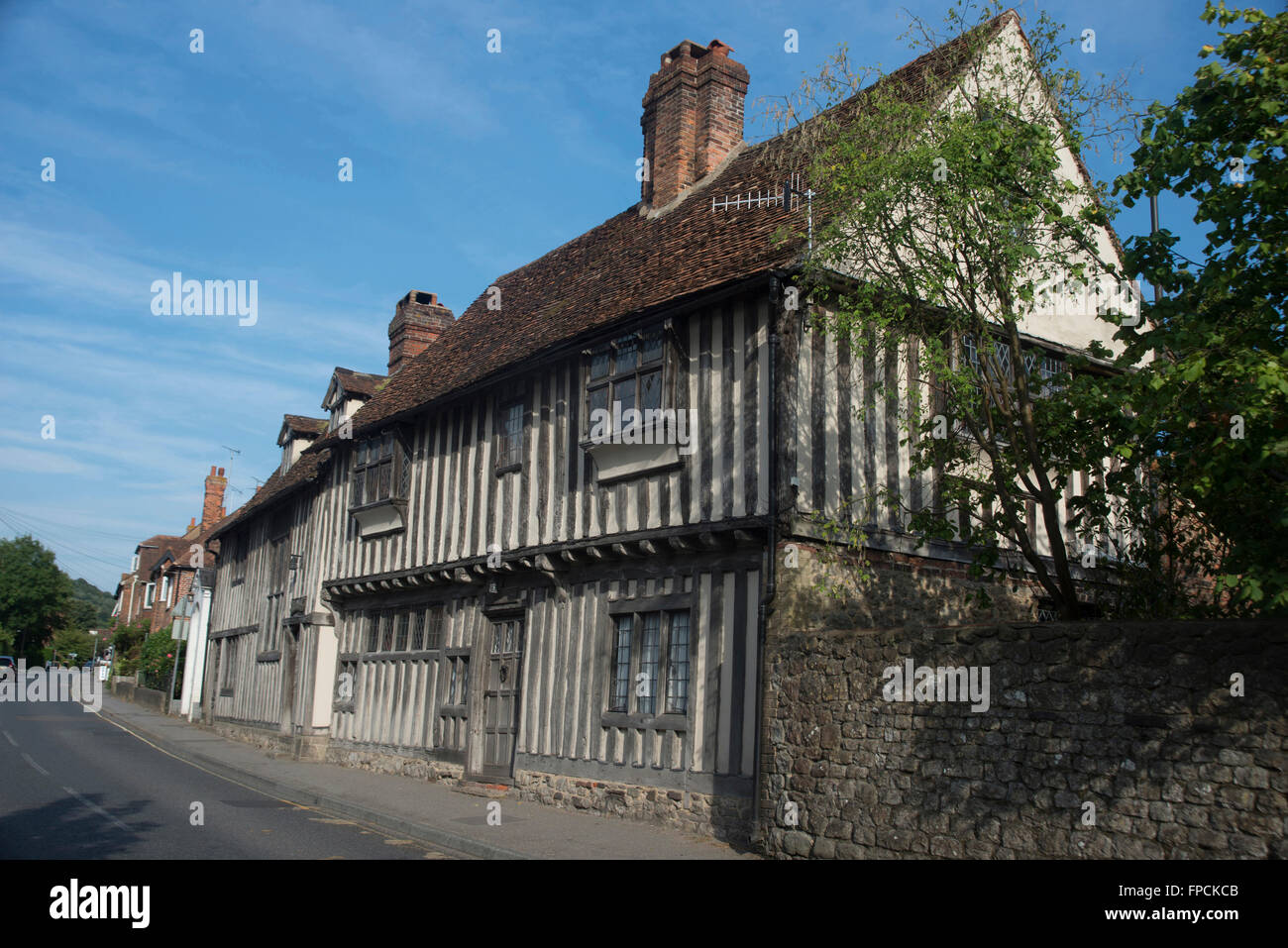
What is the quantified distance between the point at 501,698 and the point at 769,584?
5830mm

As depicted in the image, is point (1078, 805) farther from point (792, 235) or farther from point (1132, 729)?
point (792, 235)

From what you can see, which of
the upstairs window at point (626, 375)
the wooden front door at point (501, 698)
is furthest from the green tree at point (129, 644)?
the upstairs window at point (626, 375)

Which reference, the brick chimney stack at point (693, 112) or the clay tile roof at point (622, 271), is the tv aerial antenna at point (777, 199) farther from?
the brick chimney stack at point (693, 112)

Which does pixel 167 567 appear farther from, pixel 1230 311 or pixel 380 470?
pixel 1230 311

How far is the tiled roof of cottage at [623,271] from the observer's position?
439 inches

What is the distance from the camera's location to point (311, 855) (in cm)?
850

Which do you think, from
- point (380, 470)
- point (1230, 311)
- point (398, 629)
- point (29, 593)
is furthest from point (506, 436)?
point (29, 593)

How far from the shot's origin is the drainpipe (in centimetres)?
962

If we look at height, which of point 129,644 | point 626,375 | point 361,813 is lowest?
point 361,813

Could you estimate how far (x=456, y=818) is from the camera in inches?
439

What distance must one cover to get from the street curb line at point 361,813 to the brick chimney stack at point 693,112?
9533mm

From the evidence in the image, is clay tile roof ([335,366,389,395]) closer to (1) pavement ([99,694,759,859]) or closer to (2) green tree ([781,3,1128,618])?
(1) pavement ([99,694,759,859])

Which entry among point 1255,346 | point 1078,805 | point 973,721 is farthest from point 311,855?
point 1255,346
